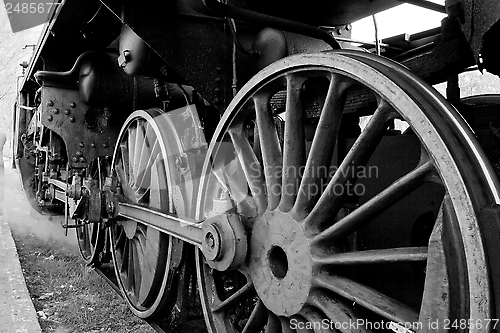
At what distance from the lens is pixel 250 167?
1.93 metres

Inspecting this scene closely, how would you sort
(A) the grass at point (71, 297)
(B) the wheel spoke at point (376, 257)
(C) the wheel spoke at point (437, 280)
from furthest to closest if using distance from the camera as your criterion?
(A) the grass at point (71, 297), (B) the wheel spoke at point (376, 257), (C) the wheel spoke at point (437, 280)

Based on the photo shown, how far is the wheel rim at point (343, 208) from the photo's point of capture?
3.42 ft

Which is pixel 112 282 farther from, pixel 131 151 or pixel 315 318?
pixel 315 318

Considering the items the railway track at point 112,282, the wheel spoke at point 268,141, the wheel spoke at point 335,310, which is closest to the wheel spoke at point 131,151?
the railway track at point 112,282

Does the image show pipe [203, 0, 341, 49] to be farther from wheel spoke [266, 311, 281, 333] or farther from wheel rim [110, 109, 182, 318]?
wheel spoke [266, 311, 281, 333]

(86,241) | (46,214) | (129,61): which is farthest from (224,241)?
(46,214)

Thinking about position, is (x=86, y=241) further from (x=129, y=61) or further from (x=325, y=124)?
(x=325, y=124)

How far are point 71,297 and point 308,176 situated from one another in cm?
311

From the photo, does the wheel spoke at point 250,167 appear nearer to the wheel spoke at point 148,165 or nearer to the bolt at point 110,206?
the wheel spoke at point 148,165

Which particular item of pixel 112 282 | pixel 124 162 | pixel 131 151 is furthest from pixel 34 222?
pixel 131 151

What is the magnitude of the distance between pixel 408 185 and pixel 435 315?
329 mm

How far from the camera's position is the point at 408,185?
3.91 ft

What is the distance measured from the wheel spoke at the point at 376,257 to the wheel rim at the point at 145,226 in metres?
1.30

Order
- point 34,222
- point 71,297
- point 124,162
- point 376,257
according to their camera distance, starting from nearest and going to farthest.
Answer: point 376,257 → point 124,162 → point 71,297 → point 34,222
